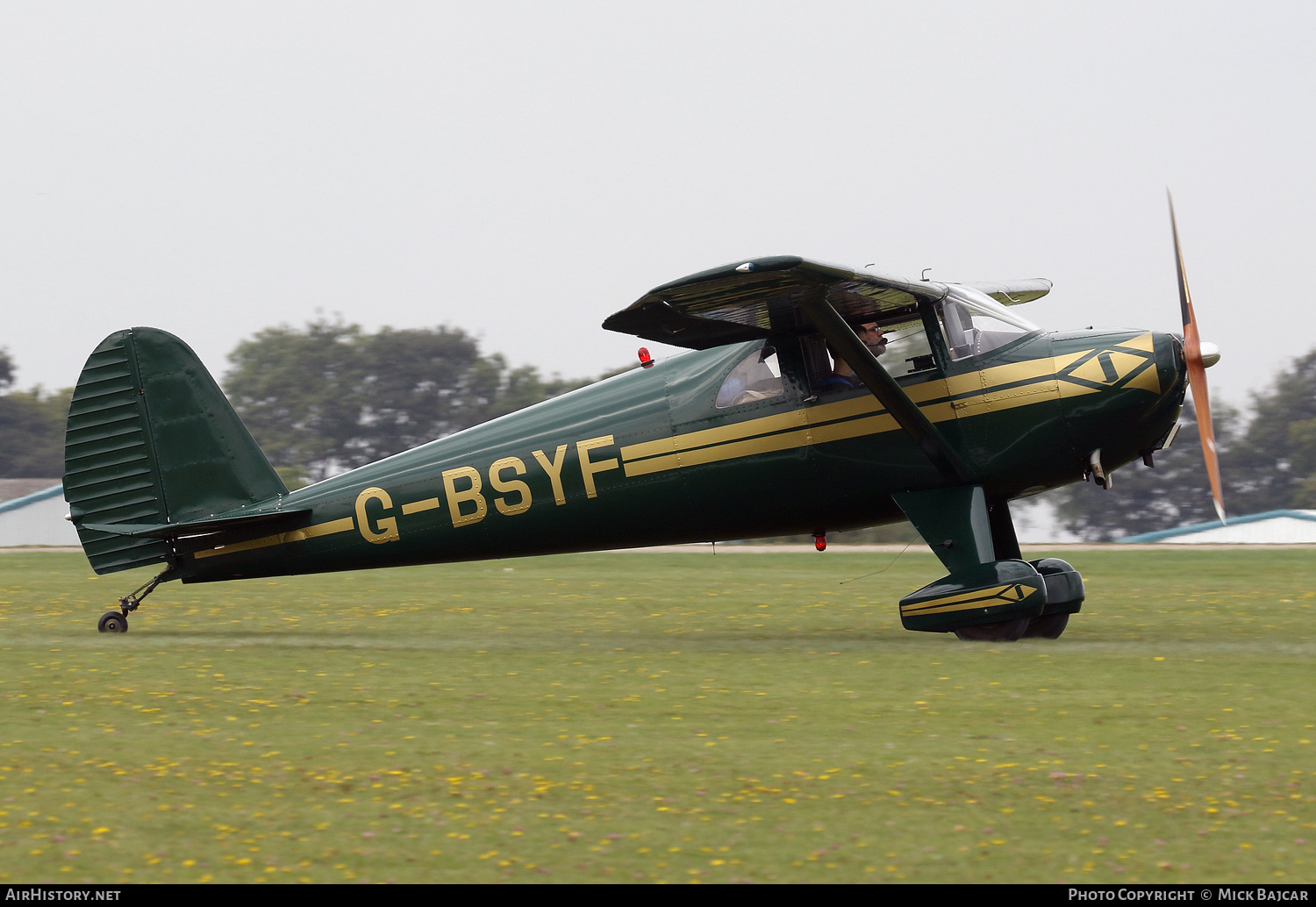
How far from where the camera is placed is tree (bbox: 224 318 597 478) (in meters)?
93.4

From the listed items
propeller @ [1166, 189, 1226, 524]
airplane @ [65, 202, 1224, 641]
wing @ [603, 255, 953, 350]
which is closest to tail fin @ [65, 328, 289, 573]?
airplane @ [65, 202, 1224, 641]

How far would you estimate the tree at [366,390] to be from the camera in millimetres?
93375

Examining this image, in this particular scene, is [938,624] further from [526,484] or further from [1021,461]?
[526,484]

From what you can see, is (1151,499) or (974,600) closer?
(974,600)

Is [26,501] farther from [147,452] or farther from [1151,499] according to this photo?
[1151,499]

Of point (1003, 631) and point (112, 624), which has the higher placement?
point (112, 624)

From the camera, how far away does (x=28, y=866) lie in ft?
18.5

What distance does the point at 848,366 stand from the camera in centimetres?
1249

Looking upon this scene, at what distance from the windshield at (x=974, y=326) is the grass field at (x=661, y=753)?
2.88 metres

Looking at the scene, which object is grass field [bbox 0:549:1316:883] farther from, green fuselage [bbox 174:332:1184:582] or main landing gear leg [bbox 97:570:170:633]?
green fuselage [bbox 174:332:1184:582]

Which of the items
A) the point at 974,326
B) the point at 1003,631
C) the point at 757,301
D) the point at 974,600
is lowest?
the point at 1003,631

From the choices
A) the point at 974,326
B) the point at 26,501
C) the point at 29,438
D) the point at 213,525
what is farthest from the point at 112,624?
the point at 29,438

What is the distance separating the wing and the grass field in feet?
10.2

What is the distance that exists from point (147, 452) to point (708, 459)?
6324mm
